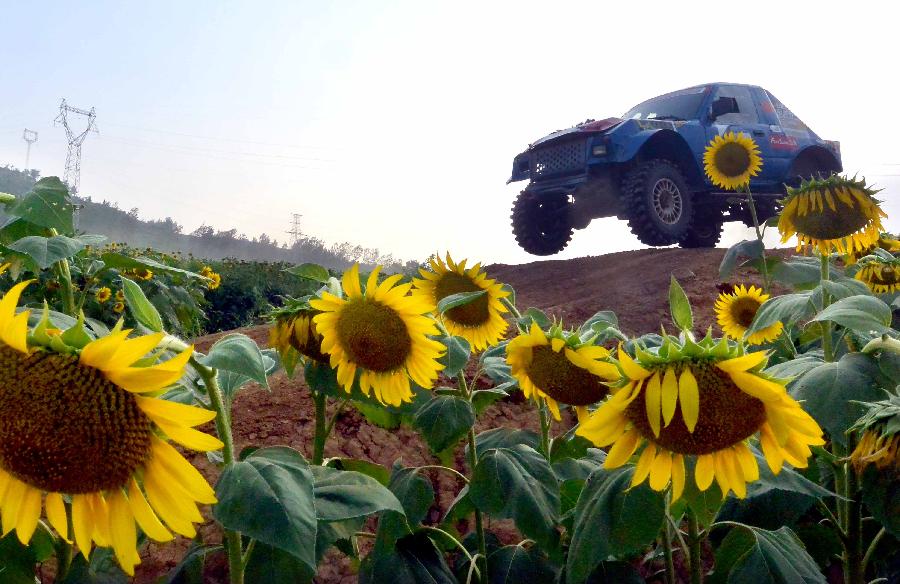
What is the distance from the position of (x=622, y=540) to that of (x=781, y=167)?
37.5ft

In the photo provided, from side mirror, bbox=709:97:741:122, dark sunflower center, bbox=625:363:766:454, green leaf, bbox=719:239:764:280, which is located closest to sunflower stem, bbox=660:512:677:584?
dark sunflower center, bbox=625:363:766:454

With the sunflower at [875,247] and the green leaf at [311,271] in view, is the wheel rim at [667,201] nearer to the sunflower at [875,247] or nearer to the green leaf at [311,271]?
the sunflower at [875,247]

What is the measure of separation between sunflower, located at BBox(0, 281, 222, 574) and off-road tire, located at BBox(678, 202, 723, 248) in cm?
1118

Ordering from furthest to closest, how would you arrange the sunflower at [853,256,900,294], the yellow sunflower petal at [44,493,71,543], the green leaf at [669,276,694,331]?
the sunflower at [853,256,900,294] → the green leaf at [669,276,694,331] → the yellow sunflower petal at [44,493,71,543]

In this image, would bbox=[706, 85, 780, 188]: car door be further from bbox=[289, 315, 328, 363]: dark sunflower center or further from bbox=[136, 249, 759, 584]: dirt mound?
bbox=[289, 315, 328, 363]: dark sunflower center

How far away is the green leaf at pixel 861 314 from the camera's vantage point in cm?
162

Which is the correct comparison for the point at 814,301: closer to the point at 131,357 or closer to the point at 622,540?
the point at 622,540

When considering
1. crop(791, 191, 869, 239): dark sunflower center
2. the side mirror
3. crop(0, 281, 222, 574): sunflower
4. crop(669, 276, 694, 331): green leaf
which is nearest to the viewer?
crop(0, 281, 222, 574): sunflower

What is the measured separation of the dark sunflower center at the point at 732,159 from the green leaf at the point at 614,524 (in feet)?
18.3

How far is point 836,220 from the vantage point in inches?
107

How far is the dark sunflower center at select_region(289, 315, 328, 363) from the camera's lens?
1.66 meters

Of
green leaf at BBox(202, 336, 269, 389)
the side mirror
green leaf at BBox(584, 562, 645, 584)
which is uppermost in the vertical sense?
the side mirror

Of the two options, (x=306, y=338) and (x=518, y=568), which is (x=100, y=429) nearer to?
(x=306, y=338)

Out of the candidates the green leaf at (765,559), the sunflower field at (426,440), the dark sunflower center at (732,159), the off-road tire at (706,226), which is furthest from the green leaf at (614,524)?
the off-road tire at (706,226)
